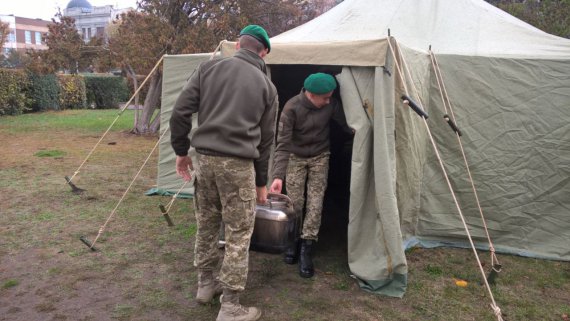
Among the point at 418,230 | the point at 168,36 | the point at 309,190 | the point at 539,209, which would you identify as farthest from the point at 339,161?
the point at 168,36

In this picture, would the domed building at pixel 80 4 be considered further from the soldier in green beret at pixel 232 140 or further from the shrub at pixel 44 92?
the soldier in green beret at pixel 232 140

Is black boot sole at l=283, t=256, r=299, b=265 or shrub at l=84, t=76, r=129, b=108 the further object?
shrub at l=84, t=76, r=129, b=108

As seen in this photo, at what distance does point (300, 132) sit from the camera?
381cm

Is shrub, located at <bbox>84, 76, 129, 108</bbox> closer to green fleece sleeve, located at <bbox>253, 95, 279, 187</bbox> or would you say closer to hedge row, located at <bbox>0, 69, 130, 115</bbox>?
hedge row, located at <bbox>0, 69, 130, 115</bbox>

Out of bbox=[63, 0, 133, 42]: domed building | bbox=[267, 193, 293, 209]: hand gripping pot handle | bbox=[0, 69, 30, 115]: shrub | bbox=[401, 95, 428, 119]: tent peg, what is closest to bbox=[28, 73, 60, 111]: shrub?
bbox=[0, 69, 30, 115]: shrub

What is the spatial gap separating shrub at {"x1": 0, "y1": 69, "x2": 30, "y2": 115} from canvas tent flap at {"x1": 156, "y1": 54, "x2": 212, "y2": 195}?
12.5 meters

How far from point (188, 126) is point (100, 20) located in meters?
64.7

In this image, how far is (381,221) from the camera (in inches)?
137

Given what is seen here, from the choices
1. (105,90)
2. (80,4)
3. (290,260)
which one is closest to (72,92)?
(105,90)

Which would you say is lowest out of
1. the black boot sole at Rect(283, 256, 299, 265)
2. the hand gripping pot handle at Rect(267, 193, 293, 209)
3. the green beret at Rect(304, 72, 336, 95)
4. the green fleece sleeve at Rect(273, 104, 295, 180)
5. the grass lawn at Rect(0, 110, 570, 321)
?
the grass lawn at Rect(0, 110, 570, 321)

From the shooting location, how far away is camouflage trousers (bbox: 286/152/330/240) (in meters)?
3.87

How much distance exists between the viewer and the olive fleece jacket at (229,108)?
2705 millimetres

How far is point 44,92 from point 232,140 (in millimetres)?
18056

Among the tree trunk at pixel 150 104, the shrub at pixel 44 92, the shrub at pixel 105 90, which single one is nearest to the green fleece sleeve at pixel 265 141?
the tree trunk at pixel 150 104
